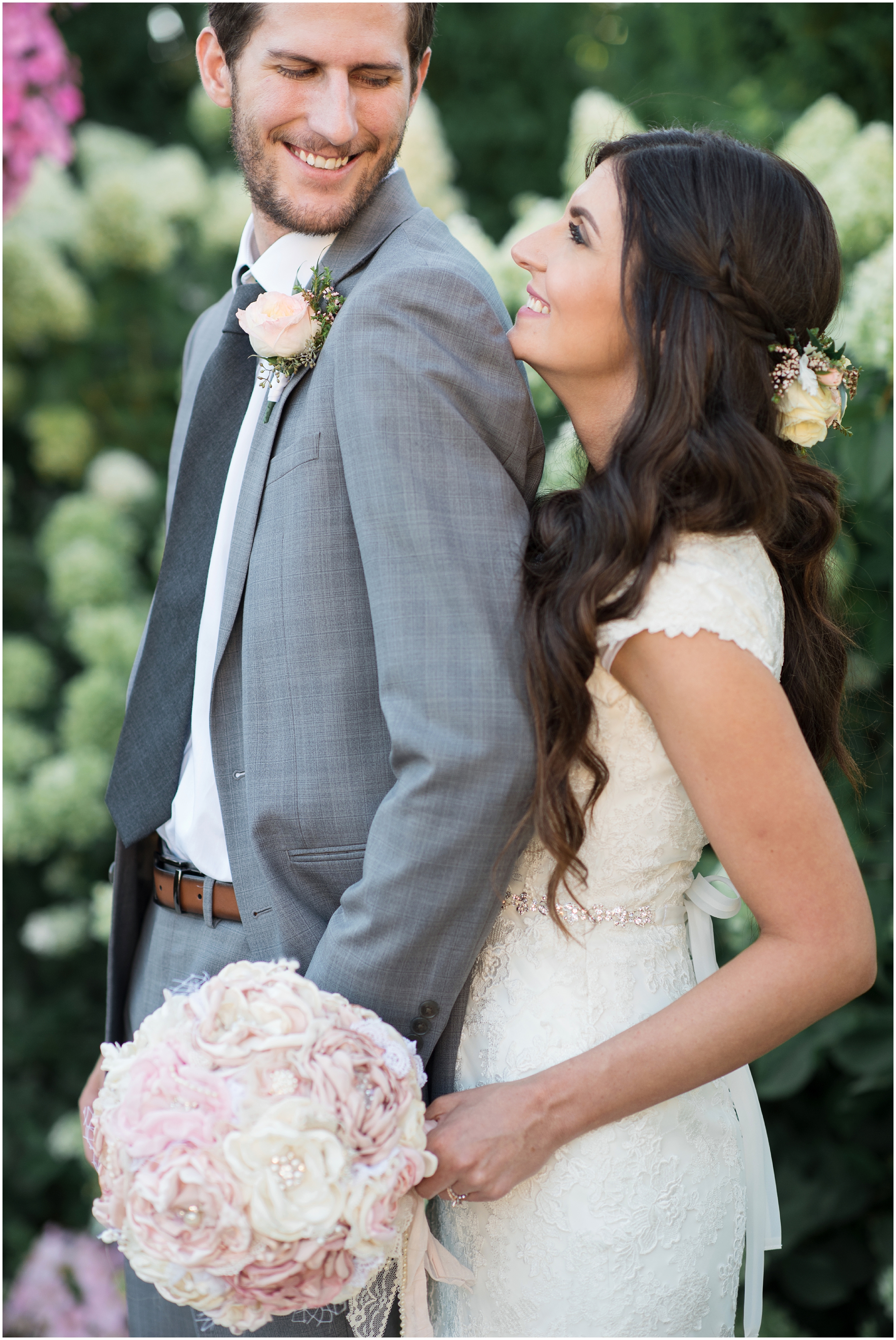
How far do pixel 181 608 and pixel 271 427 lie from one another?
370mm

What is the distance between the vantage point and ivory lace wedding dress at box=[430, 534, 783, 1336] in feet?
4.71

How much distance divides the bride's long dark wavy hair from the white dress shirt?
50 centimetres

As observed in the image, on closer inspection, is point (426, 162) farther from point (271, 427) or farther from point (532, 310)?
point (271, 427)

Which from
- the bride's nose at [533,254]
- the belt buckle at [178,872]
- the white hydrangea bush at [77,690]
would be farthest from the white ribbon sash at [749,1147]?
the white hydrangea bush at [77,690]

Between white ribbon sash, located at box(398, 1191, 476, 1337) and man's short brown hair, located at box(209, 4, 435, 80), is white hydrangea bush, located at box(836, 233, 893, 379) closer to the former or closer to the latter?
man's short brown hair, located at box(209, 4, 435, 80)

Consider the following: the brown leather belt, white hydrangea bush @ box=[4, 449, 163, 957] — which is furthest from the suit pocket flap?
white hydrangea bush @ box=[4, 449, 163, 957]

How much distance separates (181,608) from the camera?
5.80ft

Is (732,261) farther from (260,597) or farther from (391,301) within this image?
(260,597)

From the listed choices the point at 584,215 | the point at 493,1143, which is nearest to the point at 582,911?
the point at 493,1143

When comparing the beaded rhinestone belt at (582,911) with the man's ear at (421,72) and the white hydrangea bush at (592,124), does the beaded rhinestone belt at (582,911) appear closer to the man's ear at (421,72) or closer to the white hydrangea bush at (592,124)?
the man's ear at (421,72)

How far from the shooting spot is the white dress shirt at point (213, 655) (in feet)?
5.41

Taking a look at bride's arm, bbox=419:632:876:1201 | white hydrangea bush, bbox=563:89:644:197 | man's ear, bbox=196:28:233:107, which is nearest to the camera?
bride's arm, bbox=419:632:876:1201

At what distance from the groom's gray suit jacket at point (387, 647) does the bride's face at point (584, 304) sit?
0.19 ft

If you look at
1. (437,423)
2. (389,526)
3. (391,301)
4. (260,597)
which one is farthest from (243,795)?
(391,301)
